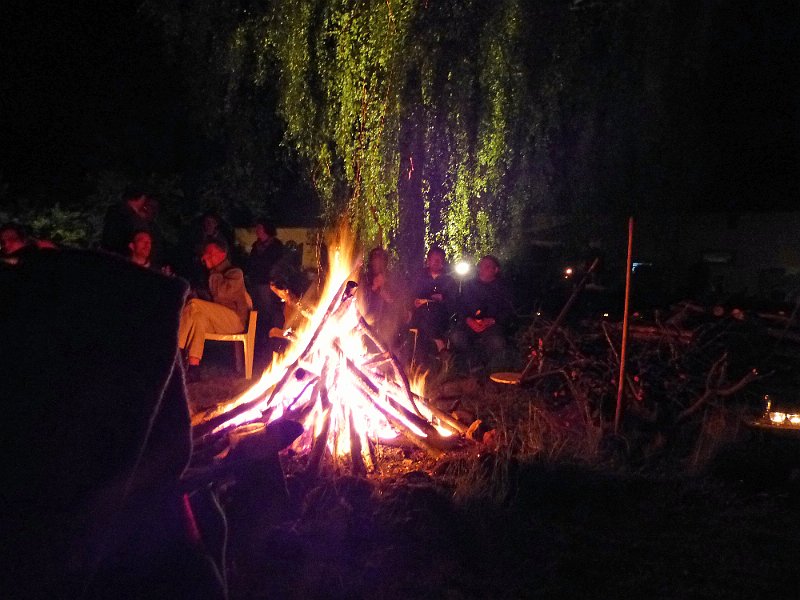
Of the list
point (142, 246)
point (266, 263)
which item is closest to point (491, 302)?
point (266, 263)

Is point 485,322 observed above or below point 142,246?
below

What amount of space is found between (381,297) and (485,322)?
1.10m

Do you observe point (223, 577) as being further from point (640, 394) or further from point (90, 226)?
point (90, 226)

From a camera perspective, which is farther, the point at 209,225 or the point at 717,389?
the point at 209,225

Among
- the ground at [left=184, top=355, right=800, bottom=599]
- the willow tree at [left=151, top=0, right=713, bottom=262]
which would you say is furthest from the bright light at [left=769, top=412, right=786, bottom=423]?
the willow tree at [left=151, top=0, right=713, bottom=262]

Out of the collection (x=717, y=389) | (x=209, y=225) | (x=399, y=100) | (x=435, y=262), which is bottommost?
(x=717, y=389)

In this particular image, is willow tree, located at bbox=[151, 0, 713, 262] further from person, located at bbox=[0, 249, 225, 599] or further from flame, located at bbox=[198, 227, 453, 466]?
person, located at bbox=[0, 249, 225, 599]

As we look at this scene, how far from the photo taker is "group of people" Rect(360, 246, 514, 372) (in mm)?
7414

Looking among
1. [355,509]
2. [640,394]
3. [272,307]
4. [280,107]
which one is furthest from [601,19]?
[355,509]

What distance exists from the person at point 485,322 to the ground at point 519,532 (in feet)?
8.74

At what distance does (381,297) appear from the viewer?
734 centimetres

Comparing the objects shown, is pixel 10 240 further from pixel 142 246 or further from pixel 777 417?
pixel 777 417

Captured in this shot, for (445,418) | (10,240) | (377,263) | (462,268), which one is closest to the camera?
(445,418)

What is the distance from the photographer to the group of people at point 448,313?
7.41 meters
